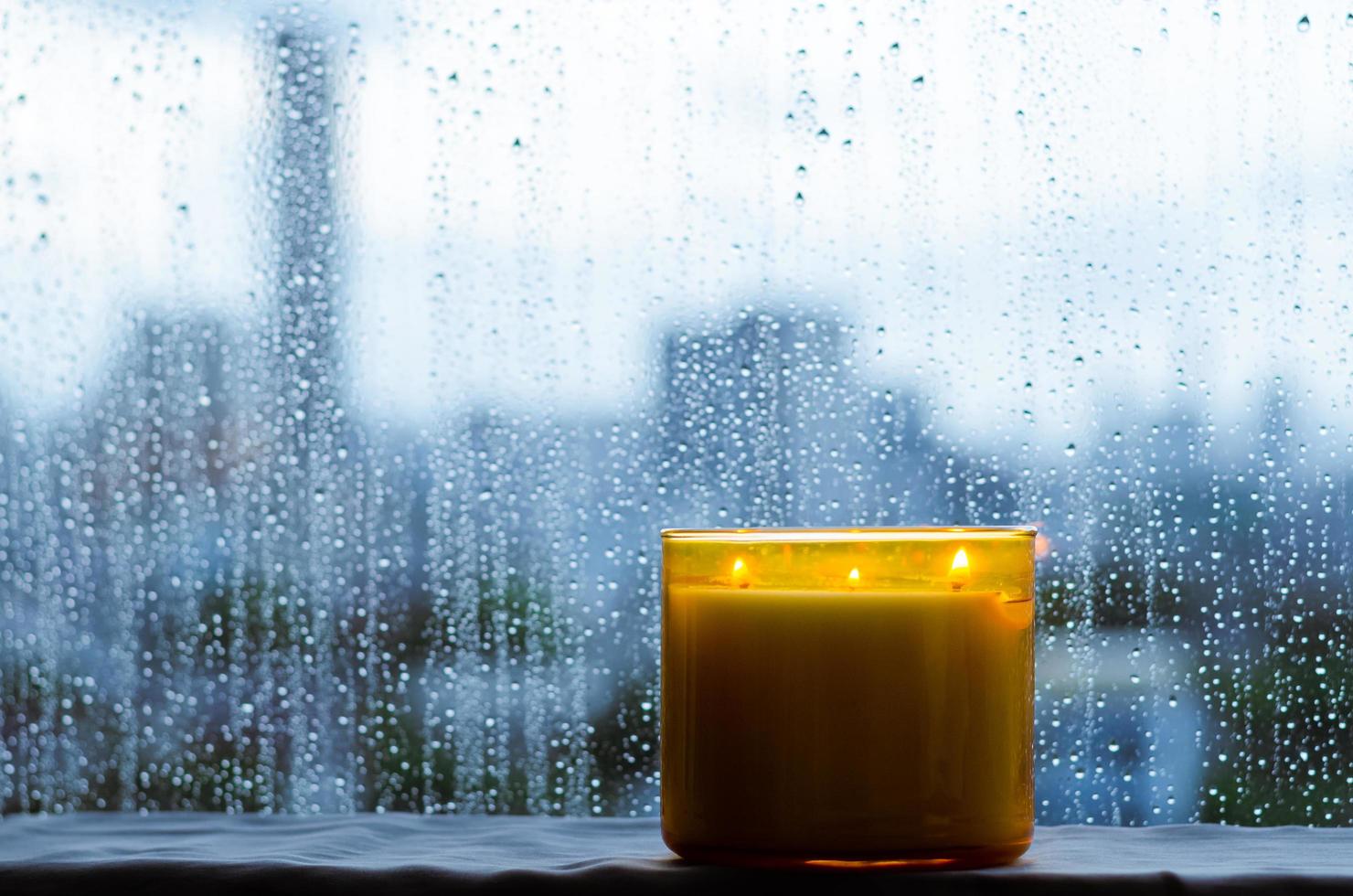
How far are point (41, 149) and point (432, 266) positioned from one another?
286 mm

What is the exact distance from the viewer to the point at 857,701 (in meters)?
0.56

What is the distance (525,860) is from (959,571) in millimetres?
266

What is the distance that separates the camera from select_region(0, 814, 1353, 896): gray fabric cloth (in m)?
0.56

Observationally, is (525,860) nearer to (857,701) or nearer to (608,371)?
(857,701)

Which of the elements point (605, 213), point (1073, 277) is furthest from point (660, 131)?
point (1073, 277)

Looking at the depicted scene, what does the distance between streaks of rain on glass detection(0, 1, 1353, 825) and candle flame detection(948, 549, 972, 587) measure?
0.63 ft

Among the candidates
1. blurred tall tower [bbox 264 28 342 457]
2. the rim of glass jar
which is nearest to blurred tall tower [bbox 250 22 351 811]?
blurred tall tower [bbox 264 28 342 457]

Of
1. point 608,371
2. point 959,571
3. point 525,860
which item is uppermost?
point 608,371

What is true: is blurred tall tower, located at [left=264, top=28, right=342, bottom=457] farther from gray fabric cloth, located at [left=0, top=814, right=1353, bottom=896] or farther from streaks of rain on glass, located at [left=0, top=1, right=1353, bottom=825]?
gray fabric cloth, located at [left=0, top=814, right=1353, bottom=896]

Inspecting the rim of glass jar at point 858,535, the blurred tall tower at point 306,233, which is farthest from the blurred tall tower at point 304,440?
the rim of glass jar at point 858,535

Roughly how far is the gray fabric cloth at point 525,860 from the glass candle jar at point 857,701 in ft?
0.06

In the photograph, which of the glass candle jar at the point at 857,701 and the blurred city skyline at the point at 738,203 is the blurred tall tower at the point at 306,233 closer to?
the blurred city skyline at the point at 738,203

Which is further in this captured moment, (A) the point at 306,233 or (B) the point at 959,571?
(A) the point at 306,233

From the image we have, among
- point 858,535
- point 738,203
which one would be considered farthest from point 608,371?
point 858,535
